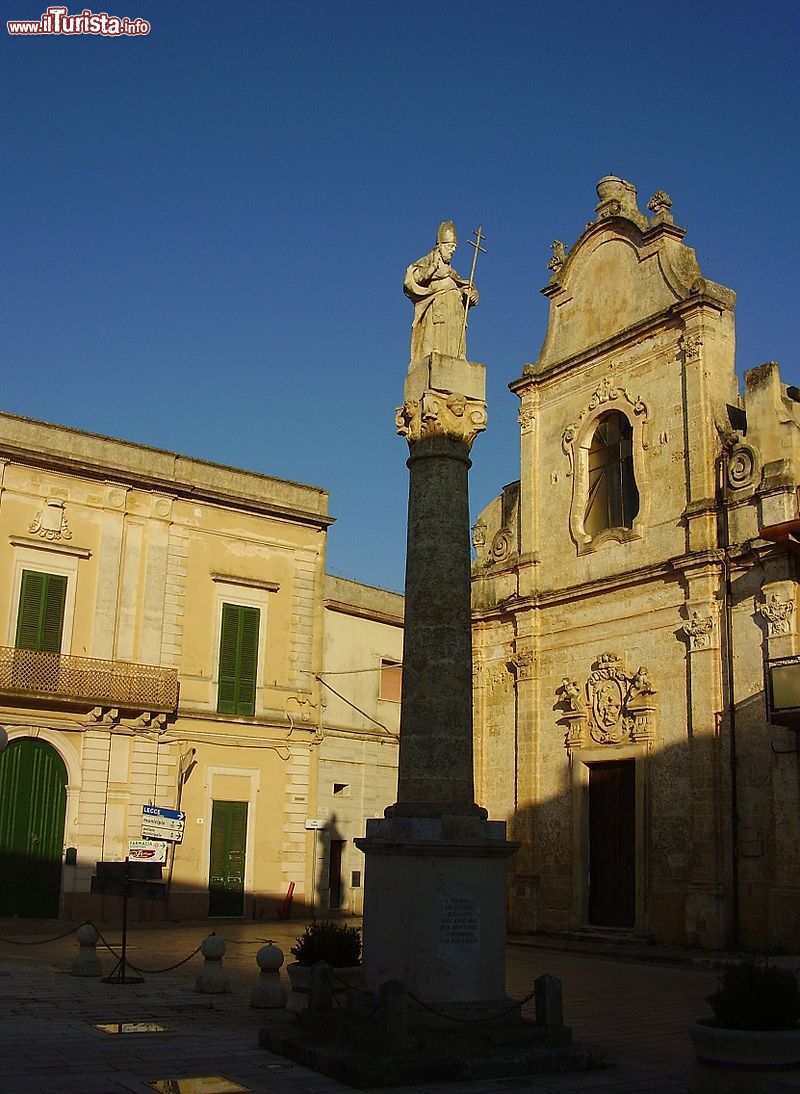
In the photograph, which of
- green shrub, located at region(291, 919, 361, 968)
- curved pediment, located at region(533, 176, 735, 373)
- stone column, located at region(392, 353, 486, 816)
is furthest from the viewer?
curved pediment, located at region(533, 176, 735, 373)

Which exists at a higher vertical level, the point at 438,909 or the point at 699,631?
the point at 699,631

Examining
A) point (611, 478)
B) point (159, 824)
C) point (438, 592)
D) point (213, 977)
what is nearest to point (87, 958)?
point (213, 977)

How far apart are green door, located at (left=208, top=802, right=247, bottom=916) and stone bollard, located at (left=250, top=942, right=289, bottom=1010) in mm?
12770

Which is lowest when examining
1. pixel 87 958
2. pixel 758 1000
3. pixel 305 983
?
pixel 87 958

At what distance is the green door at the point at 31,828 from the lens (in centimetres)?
2178

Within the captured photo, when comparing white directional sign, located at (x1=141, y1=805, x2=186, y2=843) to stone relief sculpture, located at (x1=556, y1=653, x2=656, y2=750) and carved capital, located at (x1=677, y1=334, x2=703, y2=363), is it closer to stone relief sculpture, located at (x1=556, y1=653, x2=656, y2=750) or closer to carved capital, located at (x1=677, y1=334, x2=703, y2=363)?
stone relief sculpture, located at (x1=556, y1=653, x2=656, y2=750)

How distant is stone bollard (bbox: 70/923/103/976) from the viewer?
1360 centimetres

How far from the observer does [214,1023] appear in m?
10.6

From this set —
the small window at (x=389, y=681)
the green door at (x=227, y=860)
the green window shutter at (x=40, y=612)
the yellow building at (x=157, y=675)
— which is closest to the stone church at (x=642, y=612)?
the yellow building at (x=157, y=675)

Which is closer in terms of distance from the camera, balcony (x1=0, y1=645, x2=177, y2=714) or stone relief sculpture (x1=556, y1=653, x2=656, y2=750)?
stone relief sculpture (x1=556, y1=653, x2=656, y2=750)

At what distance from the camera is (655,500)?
2067 centimetres

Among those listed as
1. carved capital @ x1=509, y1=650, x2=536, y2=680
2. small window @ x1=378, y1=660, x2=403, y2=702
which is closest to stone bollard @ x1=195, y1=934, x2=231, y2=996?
carved capital @ x1=509, y1=650, x2=536, y2=680

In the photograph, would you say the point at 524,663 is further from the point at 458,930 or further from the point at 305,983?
the point at 458,930

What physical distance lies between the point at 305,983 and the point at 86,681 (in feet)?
41.9
